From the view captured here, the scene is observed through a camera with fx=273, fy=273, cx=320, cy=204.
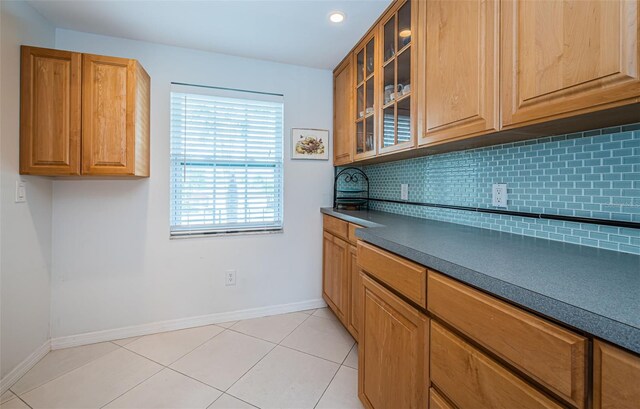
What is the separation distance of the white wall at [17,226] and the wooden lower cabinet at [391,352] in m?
2.01

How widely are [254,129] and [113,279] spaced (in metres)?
1.64

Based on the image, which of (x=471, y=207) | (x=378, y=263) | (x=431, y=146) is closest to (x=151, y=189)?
(x=378, y=263)

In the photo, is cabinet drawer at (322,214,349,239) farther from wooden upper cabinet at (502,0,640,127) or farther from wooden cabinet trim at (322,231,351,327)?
wooden upper cabinet at (502,0,640,127)

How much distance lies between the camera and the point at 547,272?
0.73m

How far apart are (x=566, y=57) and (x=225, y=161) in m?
2.21

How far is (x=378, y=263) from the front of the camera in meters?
1.20

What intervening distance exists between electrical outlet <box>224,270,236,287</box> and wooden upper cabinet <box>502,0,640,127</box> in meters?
2.22

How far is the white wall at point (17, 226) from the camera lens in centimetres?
154

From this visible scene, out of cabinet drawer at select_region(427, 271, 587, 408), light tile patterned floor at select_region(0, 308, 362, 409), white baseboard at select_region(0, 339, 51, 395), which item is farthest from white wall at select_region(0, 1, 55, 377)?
cabinet drawer at select_region(427, 271, 587, 408)

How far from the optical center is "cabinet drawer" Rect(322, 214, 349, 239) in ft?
6.81

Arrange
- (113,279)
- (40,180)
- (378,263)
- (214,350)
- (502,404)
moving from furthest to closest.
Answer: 1. (113,279)
2. (214,350)
3. (40,180)
4. (378,263)
5. (502,404)

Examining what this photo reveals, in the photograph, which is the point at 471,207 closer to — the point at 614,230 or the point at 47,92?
the point at 614,230

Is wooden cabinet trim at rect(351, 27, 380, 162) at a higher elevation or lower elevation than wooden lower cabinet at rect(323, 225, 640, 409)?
higher

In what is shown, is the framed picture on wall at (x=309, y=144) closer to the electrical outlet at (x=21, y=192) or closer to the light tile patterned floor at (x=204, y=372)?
the light tile patterned floor at (x=204, y=372)
